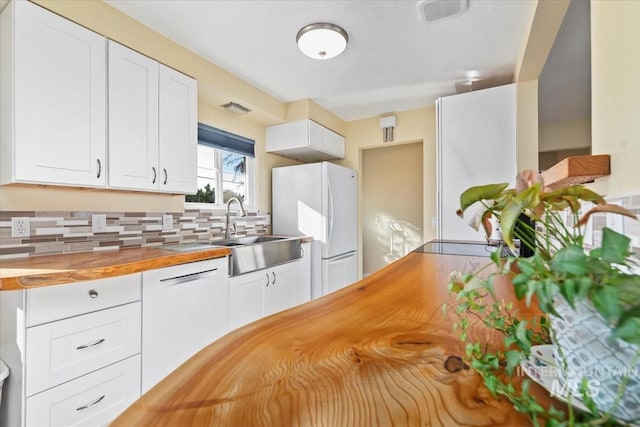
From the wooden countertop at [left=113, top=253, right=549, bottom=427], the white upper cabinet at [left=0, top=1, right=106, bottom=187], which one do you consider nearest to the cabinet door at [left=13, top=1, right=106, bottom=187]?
the white upper cabinet at [left=0, top=1, right=106, bottom=187]

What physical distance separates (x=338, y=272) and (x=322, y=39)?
7.81 feet

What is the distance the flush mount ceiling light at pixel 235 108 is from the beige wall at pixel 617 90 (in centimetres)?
262

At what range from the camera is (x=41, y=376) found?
1.20 meters

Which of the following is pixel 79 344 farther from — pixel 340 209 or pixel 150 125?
pixel 340 209

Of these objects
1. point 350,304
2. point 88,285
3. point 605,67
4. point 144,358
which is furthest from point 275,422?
point 144,358

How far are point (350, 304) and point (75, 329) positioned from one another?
1268mm

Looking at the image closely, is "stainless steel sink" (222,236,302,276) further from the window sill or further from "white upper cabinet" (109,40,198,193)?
"white upper cabinet" (109,40,198,193)

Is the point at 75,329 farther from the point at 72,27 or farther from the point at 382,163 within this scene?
the point at 382,163

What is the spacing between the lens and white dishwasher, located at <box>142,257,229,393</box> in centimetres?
159

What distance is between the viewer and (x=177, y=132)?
222 centimetres

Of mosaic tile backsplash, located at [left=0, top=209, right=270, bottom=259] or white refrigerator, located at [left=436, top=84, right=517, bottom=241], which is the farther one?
white refrigerator, located at [left=436, top=84, right=517, bottom=241]

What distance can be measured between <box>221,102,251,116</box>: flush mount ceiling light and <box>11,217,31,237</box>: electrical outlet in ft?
5.94

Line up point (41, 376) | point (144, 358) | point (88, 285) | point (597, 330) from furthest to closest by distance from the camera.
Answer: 1. point (144, 358)
2. point (88, 285)
3. point (41, 376)
4. point (597, 330)

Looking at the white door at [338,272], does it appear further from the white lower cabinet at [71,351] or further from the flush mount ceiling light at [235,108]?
the white lower cabinet at [71,351]
